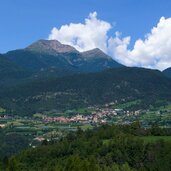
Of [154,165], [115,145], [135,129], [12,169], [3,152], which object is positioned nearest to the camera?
[12,169]

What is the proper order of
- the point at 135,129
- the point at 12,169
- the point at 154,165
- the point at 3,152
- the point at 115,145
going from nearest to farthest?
the point at 12,169 < the point at 154,165 < the point at 115,145 < the point at 135,129 < the point at 3,152

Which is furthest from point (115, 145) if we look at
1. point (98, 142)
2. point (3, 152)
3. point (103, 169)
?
point (3, 152)

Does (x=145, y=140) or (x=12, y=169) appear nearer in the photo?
(x=12, y=169)

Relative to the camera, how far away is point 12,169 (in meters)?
89.4

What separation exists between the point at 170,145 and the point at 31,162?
32778 millimetres

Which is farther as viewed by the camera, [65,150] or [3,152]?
[3,152]

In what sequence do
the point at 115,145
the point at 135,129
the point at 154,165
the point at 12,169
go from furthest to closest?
the point at 135,129 < the point at 115,145 < the point at 154,165 < the point at 12,169

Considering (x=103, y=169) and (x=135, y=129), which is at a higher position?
(x=135, y=129)

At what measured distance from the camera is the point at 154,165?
9631 cm

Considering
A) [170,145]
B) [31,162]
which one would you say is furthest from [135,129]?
[31,162]

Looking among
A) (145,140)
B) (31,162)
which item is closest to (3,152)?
(31,162)

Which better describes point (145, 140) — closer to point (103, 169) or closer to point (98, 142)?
point (98, 142)

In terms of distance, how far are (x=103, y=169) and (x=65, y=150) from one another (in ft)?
61.7

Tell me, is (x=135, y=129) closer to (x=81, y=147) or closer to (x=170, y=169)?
(x=81, y=147)
